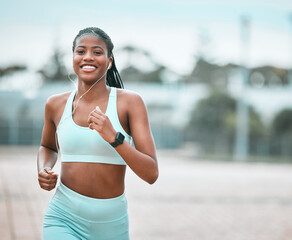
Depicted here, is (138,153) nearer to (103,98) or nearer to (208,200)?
(103,98)

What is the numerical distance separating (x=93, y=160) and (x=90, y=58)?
507mm

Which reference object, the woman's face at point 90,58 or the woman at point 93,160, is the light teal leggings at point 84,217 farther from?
the woman's face at point 90,58

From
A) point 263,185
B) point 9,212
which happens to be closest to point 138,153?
point 9,212

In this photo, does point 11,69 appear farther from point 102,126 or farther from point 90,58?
point 102,126

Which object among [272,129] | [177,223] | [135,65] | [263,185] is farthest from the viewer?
[135,65]

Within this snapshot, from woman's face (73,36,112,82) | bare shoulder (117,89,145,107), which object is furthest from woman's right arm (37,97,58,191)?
bare shoulder (117,89,145,107)

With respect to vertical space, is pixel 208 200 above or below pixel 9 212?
below

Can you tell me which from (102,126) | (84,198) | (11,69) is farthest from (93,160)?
(11,69)

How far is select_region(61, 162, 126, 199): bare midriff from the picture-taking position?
2324 millimetres

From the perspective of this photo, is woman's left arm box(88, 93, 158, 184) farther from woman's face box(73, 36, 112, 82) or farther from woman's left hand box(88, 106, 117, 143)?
woman's face box(73, 36, 112, 82)

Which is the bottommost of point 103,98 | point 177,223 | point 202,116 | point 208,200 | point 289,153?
point 289,153

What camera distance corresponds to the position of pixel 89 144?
230cm

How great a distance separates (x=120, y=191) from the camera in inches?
94.2

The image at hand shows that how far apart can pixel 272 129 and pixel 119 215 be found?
32317mm
